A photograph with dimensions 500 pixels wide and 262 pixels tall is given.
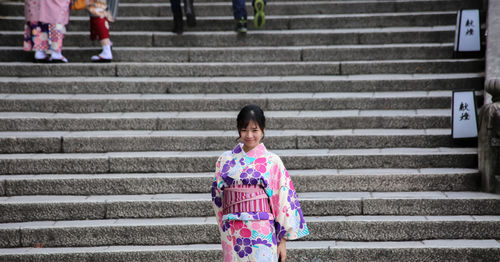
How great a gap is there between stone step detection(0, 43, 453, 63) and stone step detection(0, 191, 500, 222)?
282 centimetres

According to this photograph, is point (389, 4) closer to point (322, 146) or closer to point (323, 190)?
point (322, 146)

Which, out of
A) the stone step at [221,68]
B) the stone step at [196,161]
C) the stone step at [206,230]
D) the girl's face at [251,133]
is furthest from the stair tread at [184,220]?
the stone step at [221,68]

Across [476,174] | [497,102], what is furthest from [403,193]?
[497,102]

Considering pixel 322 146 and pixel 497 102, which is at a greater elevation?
pixel 497 102

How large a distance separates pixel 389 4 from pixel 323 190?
4.40 m

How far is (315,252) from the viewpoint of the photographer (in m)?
5.94

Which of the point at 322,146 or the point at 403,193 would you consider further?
the point at 322,146

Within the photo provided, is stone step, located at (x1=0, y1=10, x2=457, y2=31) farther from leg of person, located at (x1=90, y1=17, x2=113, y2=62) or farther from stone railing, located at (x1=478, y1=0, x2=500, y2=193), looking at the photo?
stone railing, located at (x1=478, y1=0, x2=500, y2=193)

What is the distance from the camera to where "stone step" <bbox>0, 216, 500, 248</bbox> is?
6.10 metres

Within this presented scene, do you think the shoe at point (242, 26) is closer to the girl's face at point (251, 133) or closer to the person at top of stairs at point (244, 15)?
the person at top of stairs at point (244, 15)

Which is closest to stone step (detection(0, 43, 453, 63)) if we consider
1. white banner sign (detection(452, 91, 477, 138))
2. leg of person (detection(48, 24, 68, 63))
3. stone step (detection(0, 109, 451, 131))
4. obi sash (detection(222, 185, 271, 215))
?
leg of person (detection(48, 24, 68, 63))

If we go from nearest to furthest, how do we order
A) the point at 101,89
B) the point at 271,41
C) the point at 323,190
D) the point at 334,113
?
the point at 323,190, the point at 334,113, the point at 101,89, the point at 271,41

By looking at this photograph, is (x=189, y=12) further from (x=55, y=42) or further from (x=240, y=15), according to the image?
(x=55, y=42)

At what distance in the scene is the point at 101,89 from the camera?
845 centimetres
